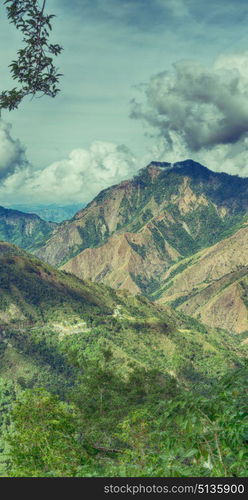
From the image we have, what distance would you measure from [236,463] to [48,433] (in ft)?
83.8

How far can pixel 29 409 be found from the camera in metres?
36.3

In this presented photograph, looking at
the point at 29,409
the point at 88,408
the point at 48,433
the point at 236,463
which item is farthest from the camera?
the point at 88,408

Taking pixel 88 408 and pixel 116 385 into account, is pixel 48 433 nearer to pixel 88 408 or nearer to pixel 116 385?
pixel 88 408

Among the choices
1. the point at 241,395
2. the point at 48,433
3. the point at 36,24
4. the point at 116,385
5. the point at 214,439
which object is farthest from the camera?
the point at 116,385

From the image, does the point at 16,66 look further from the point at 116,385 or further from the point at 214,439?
the point at 116,385

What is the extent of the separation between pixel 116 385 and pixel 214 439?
6436 centimetres
